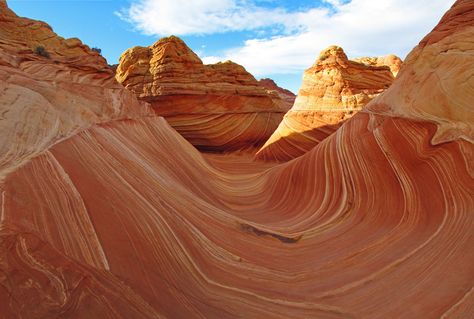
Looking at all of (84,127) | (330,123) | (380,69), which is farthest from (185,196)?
(380,69)

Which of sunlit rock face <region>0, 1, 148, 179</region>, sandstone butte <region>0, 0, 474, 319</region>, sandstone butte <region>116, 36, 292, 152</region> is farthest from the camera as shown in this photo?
sandstone butte <region>116, 36, 292, 152</region>

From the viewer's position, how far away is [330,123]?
25.3 ft

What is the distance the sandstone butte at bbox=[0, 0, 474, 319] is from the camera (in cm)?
174

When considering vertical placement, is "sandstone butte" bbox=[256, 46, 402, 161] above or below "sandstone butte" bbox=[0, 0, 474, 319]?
above

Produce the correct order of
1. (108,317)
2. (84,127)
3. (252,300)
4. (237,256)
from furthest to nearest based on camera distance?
(84,127) < (237,256) < (252,300) < (108,317)

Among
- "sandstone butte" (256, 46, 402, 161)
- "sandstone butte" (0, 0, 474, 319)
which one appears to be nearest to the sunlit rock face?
"sandstone butte" (0, 0, 474, 319)

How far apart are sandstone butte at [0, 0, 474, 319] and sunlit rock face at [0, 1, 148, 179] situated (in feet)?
0.07

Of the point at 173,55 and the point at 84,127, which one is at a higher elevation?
the point at 173,55

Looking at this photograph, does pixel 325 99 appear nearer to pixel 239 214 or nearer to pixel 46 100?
pixel 239 214

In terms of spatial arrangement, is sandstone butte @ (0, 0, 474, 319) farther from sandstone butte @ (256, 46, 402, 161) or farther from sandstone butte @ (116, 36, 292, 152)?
sandstone butte @ (116, 36, 292, 152)

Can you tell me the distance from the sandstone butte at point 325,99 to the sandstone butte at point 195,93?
2.66 metres

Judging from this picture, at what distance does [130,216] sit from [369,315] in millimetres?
1614

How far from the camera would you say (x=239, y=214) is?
3.79 metres

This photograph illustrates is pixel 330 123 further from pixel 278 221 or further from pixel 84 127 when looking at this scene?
pixel 84 127
